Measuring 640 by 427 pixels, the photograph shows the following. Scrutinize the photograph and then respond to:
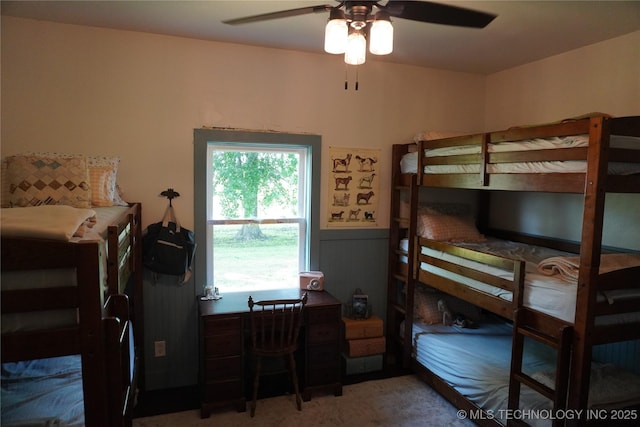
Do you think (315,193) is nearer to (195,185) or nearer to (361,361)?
(195,185)

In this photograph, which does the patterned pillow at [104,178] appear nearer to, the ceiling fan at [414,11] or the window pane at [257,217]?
the window pane at [257,217]

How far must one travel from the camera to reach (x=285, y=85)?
3172 millimetres

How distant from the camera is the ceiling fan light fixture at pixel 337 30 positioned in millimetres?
1590

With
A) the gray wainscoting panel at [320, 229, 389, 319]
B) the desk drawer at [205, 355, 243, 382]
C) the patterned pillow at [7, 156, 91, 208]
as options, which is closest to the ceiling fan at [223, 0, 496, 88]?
the patterned pillow at [7, 156, 91, 208]

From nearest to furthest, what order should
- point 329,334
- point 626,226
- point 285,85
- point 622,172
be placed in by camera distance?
point 622,172 < point 626,226 < point 329,334 < point 285,85

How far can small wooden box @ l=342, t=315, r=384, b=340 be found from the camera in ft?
10.7

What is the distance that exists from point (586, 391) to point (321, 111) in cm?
253

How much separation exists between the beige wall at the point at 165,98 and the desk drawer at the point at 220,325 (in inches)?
31.1

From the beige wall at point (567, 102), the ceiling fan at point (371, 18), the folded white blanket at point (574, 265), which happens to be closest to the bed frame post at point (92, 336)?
the ceiling fan at point (371, 18)

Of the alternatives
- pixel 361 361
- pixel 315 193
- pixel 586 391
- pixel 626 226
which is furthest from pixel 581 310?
pixel 315 193

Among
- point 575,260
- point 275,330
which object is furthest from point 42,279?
point 575,260

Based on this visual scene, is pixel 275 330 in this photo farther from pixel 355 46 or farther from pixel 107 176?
pixel 355 46

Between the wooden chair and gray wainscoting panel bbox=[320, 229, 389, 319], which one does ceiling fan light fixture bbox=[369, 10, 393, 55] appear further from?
gray wainscoting panel bbox=[320, 229, 389, 319]

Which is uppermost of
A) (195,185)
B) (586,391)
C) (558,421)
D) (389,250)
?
(195,185)
